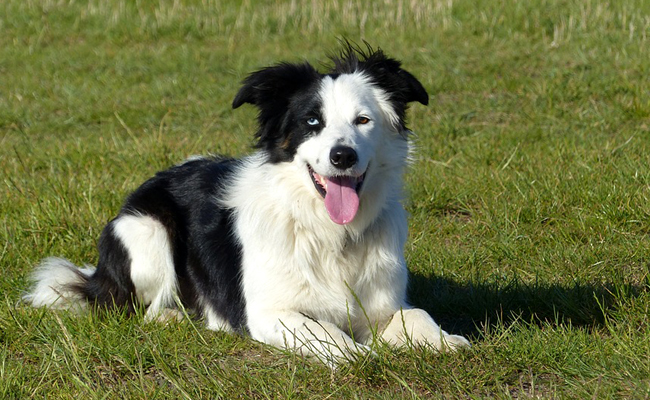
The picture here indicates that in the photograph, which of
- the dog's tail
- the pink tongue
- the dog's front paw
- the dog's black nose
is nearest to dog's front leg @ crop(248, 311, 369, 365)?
the dog's front paw

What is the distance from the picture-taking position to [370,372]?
3.30m

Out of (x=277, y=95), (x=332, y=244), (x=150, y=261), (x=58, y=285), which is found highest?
(x=277, y=95)

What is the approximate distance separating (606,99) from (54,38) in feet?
24.2

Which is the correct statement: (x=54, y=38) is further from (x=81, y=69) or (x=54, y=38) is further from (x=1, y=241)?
(x=1, y=241)

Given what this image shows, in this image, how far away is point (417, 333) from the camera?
3.61 m

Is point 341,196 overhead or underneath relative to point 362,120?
underneath

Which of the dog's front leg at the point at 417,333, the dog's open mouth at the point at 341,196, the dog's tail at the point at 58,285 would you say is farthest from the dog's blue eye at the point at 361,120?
the dog's tail at the point at 58,285

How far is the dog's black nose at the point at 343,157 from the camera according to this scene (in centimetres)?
347

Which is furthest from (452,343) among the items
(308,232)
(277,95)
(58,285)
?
(58,285)

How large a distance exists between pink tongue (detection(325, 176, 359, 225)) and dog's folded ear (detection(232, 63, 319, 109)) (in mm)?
503

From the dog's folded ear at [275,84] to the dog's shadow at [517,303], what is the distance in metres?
1.38

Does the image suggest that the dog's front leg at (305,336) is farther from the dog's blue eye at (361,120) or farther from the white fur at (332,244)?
the dog's blue eye at (361,120)

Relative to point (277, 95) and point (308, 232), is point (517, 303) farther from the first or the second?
point (277, 95)

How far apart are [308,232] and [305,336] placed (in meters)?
0.55
